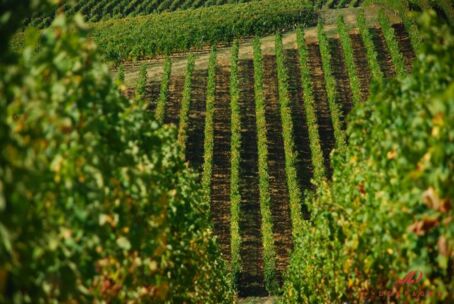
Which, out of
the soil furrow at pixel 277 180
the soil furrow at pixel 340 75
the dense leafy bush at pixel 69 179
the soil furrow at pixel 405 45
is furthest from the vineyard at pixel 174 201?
the soil furrow at pixel 405 45

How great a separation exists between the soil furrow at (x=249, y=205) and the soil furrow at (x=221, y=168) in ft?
2.52

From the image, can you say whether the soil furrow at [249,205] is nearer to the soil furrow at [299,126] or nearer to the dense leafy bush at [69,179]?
the soil furrow at [299,126]

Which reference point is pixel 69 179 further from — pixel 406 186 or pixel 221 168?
pixel 221 168

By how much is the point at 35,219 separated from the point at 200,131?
3745 cm

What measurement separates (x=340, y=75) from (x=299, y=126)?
25.3 ft

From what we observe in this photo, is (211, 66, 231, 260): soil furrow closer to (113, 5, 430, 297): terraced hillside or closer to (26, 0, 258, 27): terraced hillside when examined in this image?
(113, 5, 430, 297): terraced hillside

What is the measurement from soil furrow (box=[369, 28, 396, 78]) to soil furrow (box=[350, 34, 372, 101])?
3.21 feet

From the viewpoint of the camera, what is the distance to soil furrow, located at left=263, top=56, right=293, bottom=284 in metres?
32.5

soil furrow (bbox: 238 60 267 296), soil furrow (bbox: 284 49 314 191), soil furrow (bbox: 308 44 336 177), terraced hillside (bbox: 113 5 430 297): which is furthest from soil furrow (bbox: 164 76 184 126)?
soil furrow (bbox: 308 44 336 177)

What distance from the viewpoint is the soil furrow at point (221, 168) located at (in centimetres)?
3384

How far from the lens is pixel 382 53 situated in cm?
5028

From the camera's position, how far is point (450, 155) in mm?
6117

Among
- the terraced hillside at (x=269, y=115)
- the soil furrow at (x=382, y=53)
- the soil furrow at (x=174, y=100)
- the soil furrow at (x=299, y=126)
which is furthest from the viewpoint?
the soil furrow at (x=382, y=53)

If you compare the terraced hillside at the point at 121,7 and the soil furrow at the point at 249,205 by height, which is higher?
the soil furrow at the point at 249,205
